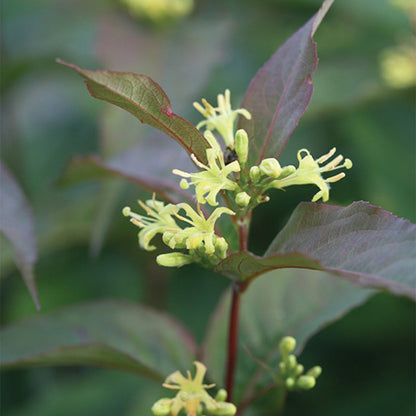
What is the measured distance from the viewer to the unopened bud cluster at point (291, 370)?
701mm

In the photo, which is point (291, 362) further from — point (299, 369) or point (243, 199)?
point (243, 199)

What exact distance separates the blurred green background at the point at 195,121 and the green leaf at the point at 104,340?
0.18 metres

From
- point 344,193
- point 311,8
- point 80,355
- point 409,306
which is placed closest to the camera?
point 80,355

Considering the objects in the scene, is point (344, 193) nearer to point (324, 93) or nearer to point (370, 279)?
point (324, 93)

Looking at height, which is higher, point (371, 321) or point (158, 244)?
point (158, 244)

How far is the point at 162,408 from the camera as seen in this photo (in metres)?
0.63

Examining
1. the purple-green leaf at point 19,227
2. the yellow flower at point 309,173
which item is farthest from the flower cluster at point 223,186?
the purple-green leaf at point 19,227

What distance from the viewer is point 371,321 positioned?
4.12 ft

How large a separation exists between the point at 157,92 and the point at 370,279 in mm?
276

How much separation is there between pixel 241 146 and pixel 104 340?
36cm

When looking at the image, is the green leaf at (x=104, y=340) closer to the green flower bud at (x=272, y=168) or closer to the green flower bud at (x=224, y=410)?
the green flower bud at (x=224, y=410)

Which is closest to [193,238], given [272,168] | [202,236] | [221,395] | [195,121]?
[202,236]

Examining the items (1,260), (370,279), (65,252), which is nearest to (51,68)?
(65,252)

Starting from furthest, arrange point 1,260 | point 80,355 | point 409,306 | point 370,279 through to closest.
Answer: point 409,306 → point 1,260 → point 80,355 → point 370,279
